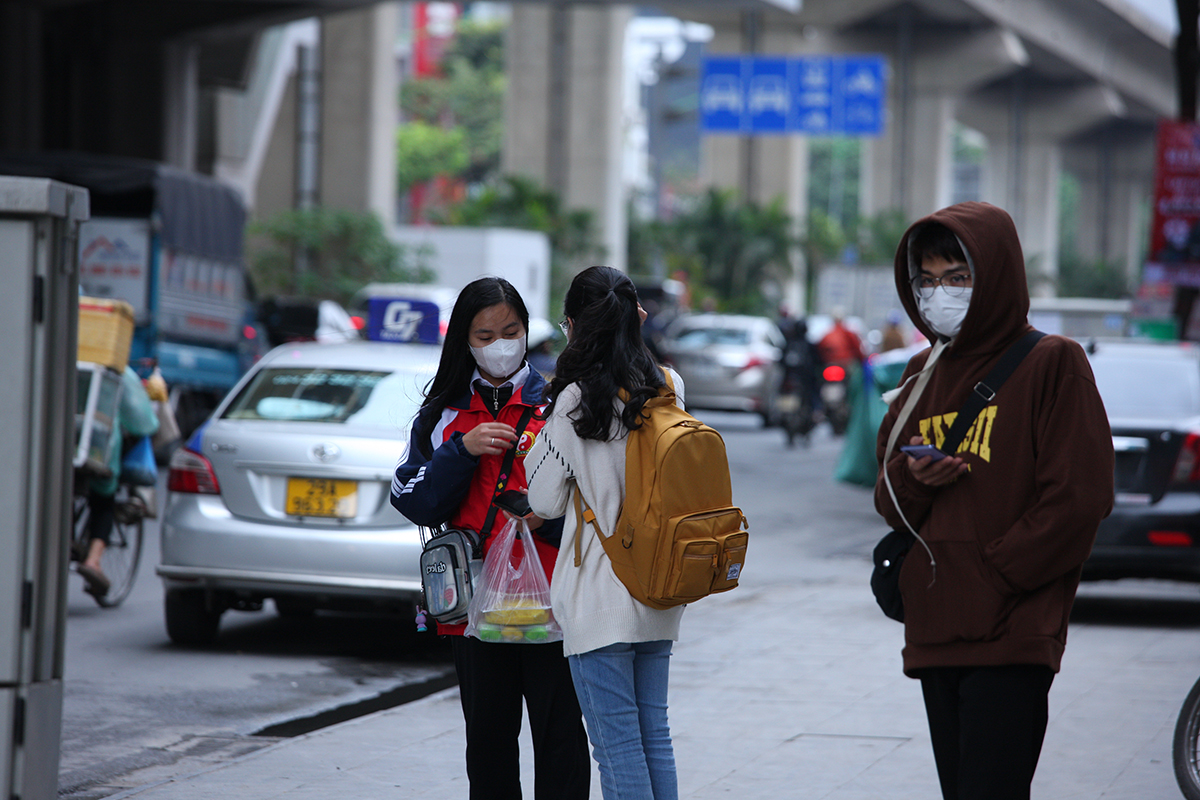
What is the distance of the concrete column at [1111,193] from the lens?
80.4 m

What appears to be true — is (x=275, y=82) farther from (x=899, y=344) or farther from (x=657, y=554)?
(x=657, y=554)

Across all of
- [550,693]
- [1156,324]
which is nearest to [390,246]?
[1156,324]

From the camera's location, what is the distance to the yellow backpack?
3709 mm

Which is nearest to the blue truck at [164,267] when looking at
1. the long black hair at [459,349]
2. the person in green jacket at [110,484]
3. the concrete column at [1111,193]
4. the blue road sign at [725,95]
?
the person in green jacket at [110,484]

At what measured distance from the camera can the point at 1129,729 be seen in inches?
262

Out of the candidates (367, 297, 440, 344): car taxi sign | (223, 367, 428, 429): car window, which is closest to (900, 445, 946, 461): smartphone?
(223, 367, 428, 429): car window

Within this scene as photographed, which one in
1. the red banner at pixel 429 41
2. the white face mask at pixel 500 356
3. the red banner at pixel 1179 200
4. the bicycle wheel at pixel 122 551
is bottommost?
the bicycle wheel at pixel 122 551

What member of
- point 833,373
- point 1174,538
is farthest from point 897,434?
point 833,373

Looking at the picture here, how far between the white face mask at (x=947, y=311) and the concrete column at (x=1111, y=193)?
79.5 metres

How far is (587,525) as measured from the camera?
387 centimetres

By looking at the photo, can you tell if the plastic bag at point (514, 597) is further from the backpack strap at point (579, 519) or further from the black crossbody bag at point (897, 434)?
the black crossbody bag at point (897, 434)

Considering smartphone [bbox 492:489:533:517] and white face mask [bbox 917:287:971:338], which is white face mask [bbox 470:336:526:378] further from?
white face mask [bbox 917:287:971:338]

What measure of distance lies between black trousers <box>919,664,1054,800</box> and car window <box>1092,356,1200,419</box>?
251 inches

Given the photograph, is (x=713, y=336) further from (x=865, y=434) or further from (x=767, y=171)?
(x=767, y=171)
